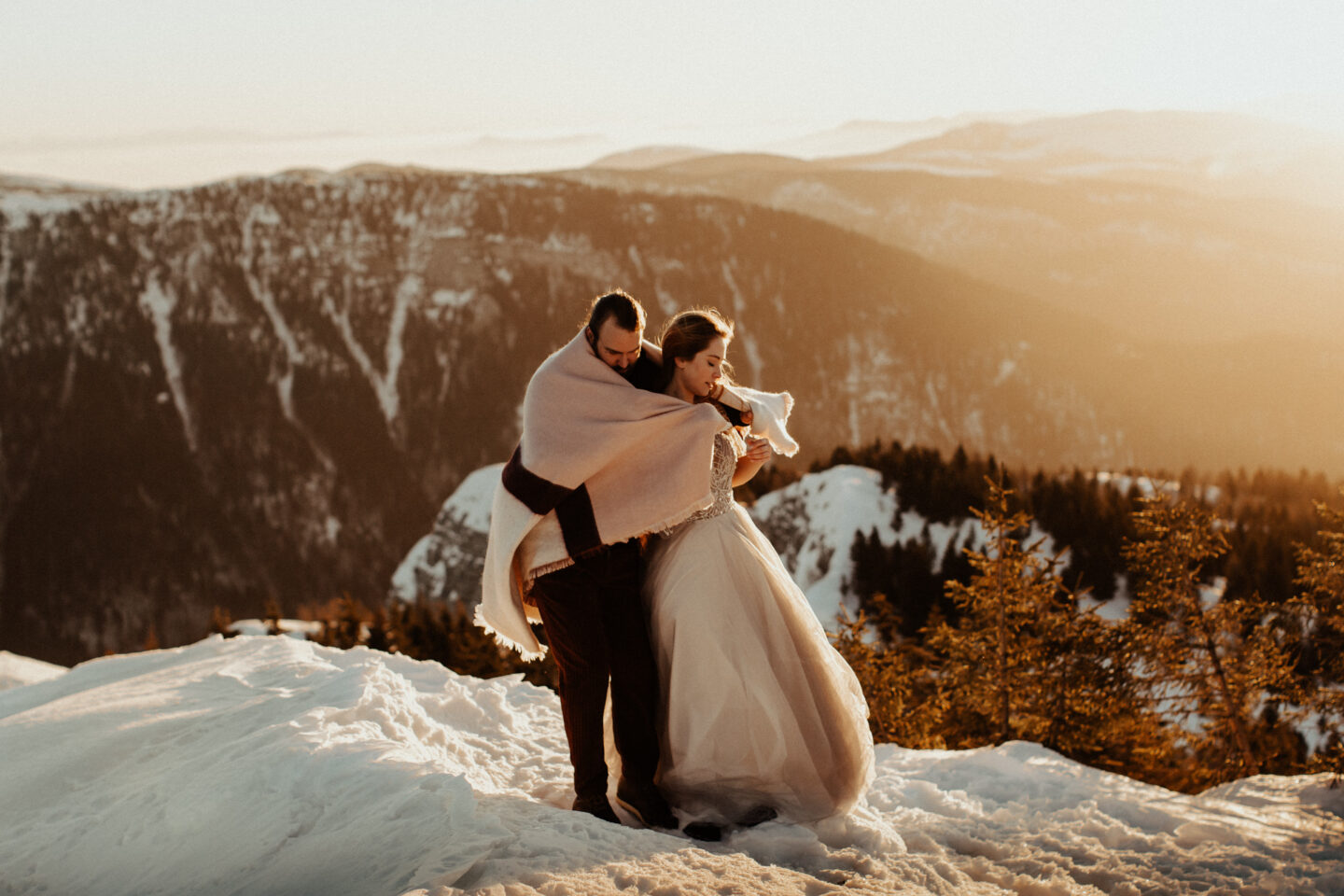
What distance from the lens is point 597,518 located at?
14.3ft

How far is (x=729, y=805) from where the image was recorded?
14.7 feet

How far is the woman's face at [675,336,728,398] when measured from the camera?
451 centimetres

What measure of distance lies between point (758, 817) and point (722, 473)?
1629 millimetres

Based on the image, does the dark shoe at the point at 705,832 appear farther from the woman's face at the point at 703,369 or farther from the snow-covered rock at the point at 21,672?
the snow-covered rock at the point at 21,672

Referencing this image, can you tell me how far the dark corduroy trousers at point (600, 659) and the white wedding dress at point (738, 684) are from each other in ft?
0.37

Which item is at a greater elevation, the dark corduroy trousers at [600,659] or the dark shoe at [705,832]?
the dark corduroy trousers at [600,659]

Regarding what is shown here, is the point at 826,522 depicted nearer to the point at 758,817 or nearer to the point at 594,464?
the point at 758,817

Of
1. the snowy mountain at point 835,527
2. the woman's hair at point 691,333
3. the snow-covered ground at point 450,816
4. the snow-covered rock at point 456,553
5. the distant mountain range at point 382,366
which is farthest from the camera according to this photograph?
the distant mountain range at point 382,366

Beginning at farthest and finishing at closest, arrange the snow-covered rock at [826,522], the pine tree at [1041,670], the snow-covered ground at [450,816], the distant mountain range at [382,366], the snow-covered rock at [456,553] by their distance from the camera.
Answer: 1. the distant mountain range at [382,366]
2. the snow-covered rock at [456,553]
3. the snow-covered rock at [826,522]
4. the pine tree at [1041,670]
5. the snow-covered ground at [450,816]

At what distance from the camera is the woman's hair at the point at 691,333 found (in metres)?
4.50

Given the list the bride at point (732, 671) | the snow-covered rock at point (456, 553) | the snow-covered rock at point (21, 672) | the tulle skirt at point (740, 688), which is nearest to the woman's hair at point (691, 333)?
the bride at point (732, 671)

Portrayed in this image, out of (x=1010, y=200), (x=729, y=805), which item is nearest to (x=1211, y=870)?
(x=729, y=805)

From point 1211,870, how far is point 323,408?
89.3m

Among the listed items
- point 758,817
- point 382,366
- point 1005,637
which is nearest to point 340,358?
point 382,366
